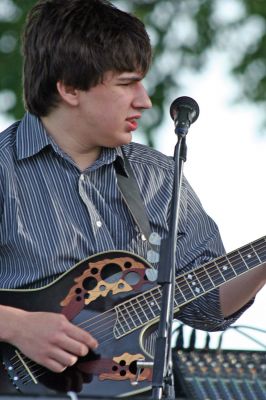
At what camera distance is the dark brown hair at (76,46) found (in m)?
5.20

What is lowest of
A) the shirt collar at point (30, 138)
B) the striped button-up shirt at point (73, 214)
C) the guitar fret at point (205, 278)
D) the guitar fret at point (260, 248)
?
the guitar fret at point (205, 278)

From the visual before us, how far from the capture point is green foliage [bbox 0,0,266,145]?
25.4ft

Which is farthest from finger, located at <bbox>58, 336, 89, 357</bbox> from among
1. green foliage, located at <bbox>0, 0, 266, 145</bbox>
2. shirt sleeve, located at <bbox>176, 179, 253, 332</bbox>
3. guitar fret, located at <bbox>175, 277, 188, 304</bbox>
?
green foliage, located at <bbox>0, 0, 266, 145</bbox>

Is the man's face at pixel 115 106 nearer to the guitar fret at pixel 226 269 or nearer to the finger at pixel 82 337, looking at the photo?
the guitar fret at pixel 226 269

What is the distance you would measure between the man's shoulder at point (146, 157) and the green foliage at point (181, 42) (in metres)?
2.27

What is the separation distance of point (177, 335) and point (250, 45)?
10.3 feet

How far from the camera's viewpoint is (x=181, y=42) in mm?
7867

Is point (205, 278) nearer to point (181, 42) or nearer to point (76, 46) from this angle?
point (76, 46)

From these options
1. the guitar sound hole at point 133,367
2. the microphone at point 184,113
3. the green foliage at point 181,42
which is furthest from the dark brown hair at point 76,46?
the green foliage at point 181,42

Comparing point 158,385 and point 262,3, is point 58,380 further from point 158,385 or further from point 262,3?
point 262,3

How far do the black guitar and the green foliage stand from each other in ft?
9.15

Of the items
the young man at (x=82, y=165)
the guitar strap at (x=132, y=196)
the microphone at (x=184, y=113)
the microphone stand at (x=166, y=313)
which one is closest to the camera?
the microphone stand at (x=166, y=313)

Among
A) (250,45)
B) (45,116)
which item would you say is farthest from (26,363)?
(250,45)

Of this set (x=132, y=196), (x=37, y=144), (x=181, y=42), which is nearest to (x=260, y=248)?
(x=132, y=196)
